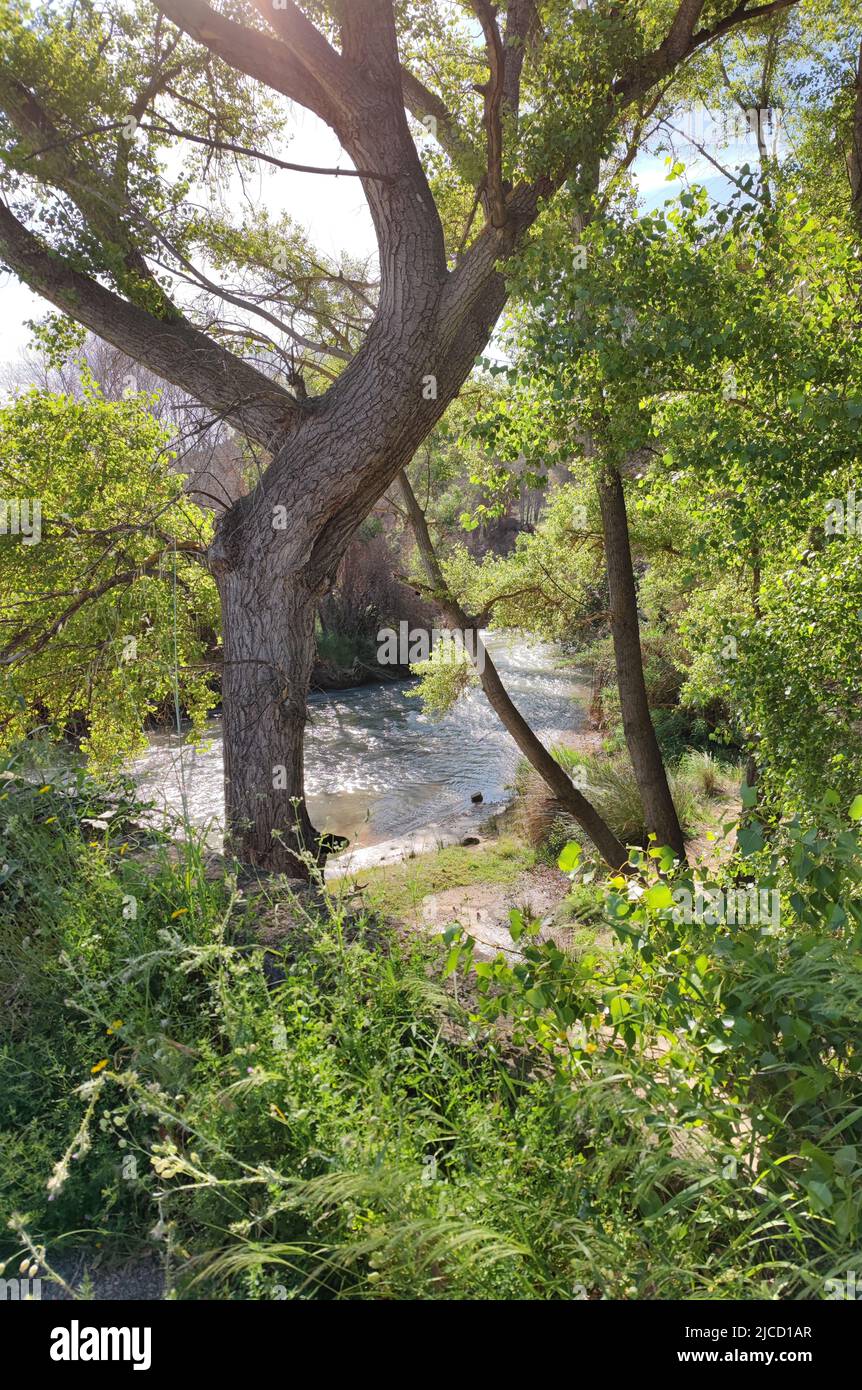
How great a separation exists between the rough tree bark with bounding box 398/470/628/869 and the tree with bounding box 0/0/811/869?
4.18 meters

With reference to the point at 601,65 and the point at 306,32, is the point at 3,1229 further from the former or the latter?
the point at 601,65

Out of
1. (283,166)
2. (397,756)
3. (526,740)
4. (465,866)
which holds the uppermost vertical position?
(283,166)

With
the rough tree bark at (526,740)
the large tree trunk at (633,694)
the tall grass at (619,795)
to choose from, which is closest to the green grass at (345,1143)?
the large tree trunk at (633,694)

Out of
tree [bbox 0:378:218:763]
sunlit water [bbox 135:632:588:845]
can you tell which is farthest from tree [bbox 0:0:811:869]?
sunlit water [bbox 135:632:588:845]

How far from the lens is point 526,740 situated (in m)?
9.82

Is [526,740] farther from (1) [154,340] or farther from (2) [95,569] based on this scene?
(1) [154,340]

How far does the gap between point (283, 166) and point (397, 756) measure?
13.2 meters

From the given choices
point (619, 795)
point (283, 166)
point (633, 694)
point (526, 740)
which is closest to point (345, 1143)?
point (283, 166)

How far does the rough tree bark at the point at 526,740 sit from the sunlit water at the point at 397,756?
2.40 metres

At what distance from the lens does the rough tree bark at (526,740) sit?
9703 mm

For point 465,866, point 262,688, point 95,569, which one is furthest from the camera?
point 465,866

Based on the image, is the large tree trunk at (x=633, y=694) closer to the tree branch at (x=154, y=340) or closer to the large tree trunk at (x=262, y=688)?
the tree branch at (x=154, y=340)

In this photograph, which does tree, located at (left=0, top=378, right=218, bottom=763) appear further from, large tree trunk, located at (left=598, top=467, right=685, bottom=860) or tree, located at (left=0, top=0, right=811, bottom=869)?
large tree trunk, located at (left=598, top=467, right=685, bottom=860)

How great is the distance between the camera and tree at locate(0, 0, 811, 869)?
5070mm
